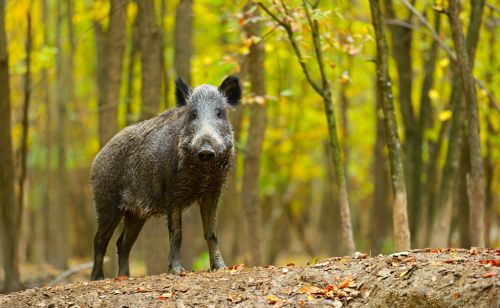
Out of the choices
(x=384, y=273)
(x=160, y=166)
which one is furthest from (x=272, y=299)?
(x=160, y=166)

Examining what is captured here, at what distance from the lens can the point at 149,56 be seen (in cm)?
1377

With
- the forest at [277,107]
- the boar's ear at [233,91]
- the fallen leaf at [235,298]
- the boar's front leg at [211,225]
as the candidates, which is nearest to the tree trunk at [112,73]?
the forest at [277,107]

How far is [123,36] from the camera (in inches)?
559

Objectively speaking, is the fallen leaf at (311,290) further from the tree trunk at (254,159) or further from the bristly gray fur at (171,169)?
the tree trunk at (254,159)

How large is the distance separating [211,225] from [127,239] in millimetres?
1535

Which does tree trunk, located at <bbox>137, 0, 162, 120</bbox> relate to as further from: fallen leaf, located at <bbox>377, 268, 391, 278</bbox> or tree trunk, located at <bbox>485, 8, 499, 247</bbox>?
tree trunk, located at <bbox>485, 8, 499, 247</bbox>

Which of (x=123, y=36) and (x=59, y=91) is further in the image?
(x=59, y=91)

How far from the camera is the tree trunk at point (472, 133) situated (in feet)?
33.5

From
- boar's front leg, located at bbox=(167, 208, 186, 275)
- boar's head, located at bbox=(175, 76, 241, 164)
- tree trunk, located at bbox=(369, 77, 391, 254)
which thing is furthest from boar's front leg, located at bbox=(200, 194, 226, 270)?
tree trunk, located at bbox=(369, 77, 391, 254)

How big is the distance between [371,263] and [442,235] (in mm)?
6068

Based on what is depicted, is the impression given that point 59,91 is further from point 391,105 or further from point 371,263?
point 371,263

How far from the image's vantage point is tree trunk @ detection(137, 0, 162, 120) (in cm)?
1376

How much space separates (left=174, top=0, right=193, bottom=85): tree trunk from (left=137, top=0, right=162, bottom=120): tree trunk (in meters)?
0.78

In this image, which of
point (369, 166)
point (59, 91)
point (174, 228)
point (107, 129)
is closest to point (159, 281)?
point (174, 228)
